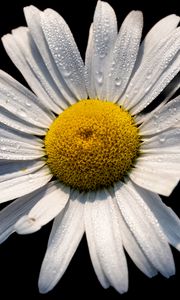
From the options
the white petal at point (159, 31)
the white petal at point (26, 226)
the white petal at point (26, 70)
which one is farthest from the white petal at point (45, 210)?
the white petal at point (159, 31)

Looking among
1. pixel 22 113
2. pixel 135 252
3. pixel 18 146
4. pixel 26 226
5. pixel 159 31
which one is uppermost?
pixel 159 31

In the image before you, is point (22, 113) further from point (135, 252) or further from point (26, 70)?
point (135, 252)

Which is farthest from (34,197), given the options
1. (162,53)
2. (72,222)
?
(162,53)

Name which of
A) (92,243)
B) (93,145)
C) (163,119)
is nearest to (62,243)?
(92,243)

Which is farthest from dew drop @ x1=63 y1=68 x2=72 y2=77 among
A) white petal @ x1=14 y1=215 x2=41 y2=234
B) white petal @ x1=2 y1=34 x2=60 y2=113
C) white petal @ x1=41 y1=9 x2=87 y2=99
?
white petal @ x1=14 y1=215 x2=41 y2=234

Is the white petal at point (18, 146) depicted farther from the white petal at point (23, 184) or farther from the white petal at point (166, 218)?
the white petal at point (166, 218)

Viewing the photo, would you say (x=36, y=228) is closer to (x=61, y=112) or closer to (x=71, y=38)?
(x=61, y=112)
